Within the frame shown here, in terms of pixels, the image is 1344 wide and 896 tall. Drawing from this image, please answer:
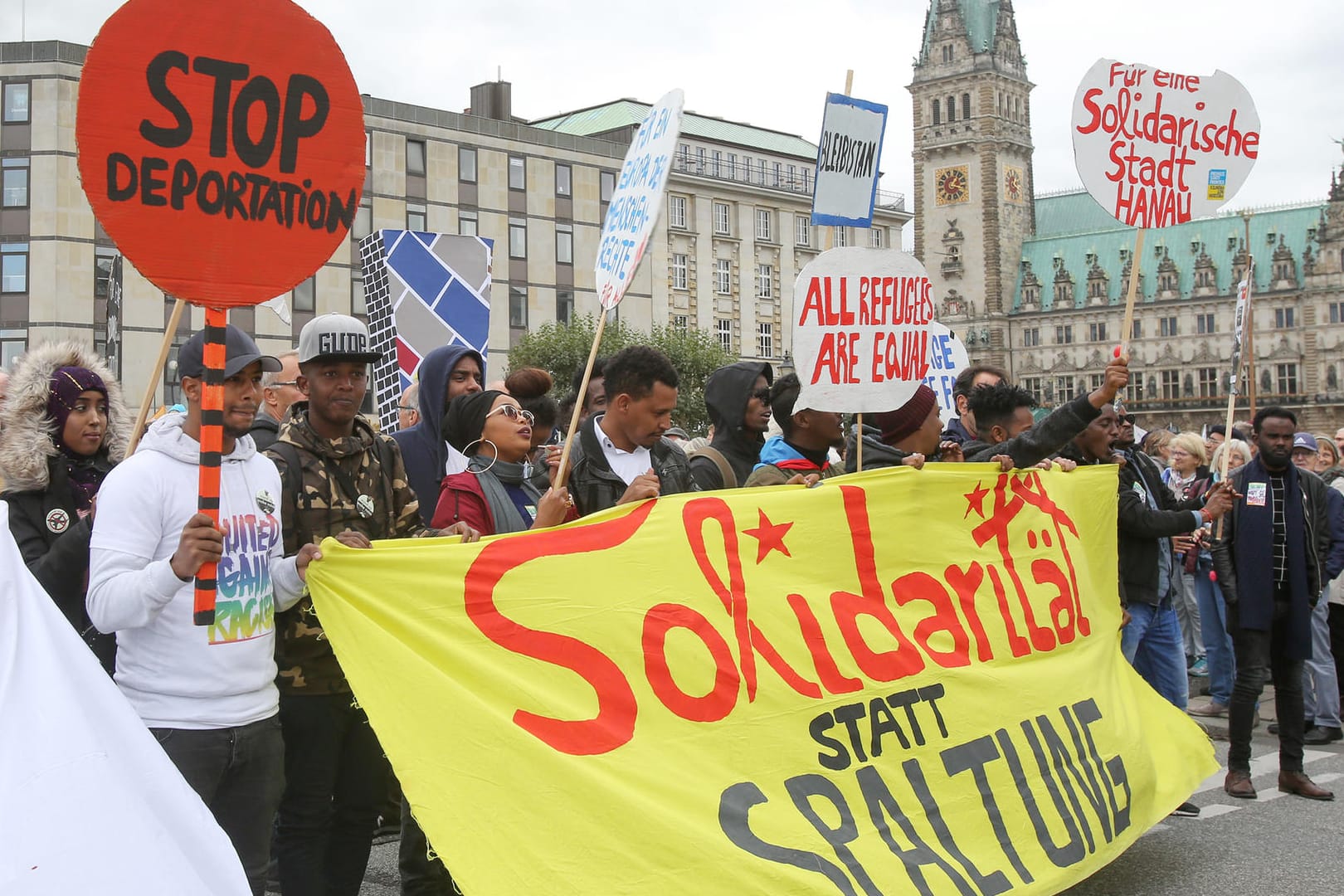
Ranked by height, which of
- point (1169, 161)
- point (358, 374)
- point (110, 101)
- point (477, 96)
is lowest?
point (358, 374)

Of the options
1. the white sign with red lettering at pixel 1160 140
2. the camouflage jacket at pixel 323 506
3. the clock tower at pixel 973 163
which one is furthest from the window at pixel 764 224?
the camouflage jacket at pixel 323 506

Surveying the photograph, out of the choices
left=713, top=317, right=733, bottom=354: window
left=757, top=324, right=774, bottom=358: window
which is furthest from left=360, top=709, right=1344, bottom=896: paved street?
left=757, top=324, right=774, bottom=358: window

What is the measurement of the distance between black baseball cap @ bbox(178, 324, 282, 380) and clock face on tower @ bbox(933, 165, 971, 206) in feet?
371

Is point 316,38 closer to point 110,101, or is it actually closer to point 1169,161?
point 110,101

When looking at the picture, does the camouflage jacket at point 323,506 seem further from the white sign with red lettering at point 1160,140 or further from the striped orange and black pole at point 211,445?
the white sign with red lettering at point 1160,140

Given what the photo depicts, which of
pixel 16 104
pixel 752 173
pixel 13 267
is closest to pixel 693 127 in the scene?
pixel 752 173

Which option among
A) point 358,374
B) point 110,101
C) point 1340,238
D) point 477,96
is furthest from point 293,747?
point 1340,238

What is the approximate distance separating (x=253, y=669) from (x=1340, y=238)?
367ft

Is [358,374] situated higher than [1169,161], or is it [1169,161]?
[1169,161]

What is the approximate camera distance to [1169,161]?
22.6ft

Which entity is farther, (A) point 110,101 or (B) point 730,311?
(B) point 730,311

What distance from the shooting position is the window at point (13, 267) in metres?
42.3

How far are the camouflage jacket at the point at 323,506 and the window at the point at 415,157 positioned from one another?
4618cm

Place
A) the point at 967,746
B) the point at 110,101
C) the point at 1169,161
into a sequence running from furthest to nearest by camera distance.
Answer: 1. the point at 1169,161
2. the point at 967,746
3. the point at 110,101
